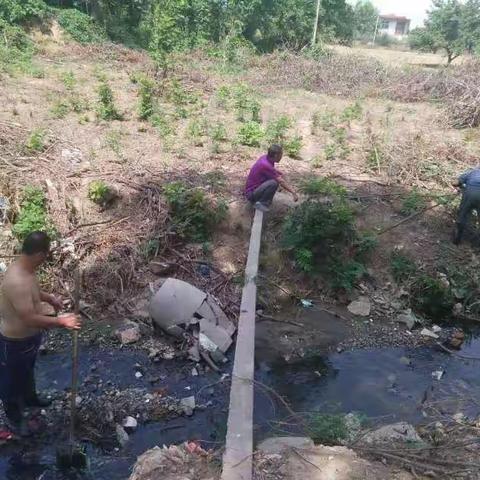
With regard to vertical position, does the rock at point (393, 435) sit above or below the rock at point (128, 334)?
above

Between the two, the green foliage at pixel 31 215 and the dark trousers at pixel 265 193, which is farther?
the dark trousers at pixel 265 193

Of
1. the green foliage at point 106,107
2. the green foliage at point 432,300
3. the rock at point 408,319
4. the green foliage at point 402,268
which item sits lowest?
the rock at point 408,319

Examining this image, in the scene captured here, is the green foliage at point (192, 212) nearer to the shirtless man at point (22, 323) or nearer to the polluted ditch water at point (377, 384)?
the polluted ditch water at point (377, 384)

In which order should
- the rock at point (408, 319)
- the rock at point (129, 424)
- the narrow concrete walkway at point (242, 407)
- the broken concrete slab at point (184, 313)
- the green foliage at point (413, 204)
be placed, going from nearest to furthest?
the narrow concrete walkway at point (242, 407), the rock at point (129, 424), the broken concrete slab at point (184, 313), the rock at point (408, 319), the green foliage at point (413, 204)

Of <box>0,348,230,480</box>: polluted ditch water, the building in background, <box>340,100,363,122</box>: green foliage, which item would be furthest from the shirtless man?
the building in background

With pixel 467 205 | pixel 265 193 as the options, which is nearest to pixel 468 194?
pixel 467 205

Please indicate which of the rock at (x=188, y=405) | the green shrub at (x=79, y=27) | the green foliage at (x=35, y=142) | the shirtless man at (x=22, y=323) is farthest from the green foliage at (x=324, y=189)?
the green shrub at (x=79, y=27)

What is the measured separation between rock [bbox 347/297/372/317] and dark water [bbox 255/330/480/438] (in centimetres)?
70

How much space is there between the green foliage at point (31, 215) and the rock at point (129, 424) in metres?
3.09

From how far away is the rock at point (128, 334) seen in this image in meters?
5.86

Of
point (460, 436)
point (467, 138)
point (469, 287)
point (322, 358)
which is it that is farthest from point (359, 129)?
point (460, 436)

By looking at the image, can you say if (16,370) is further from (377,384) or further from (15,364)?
(377,384)

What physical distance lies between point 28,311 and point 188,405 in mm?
Result: 1860

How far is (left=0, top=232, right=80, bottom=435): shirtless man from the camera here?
3834 millimetres
